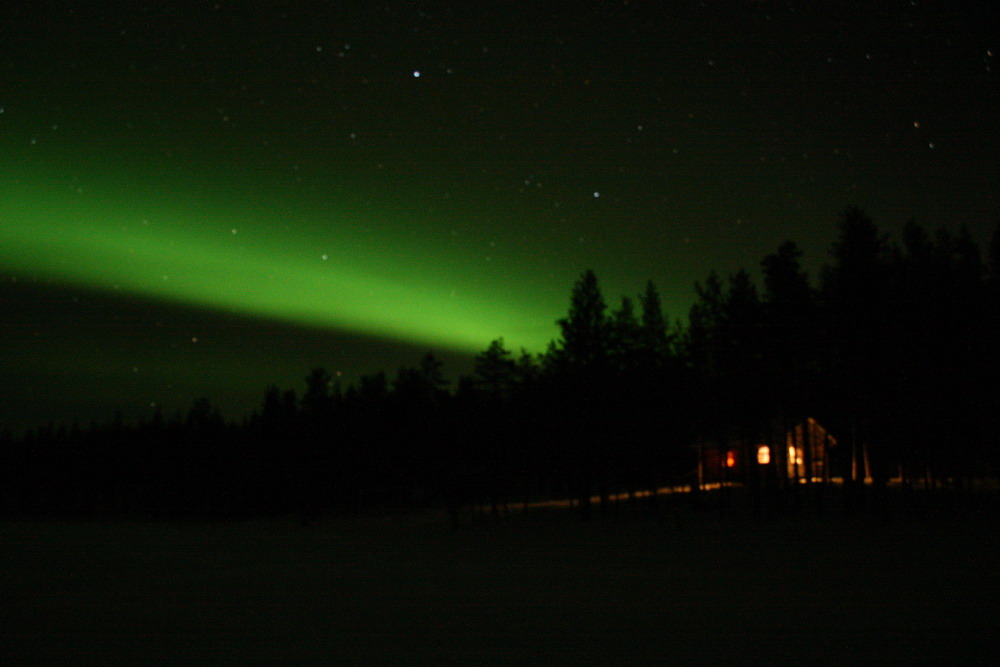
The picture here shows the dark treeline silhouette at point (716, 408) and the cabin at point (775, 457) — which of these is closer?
the dark treeline silhouette at point (716, 408)

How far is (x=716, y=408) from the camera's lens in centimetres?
3706

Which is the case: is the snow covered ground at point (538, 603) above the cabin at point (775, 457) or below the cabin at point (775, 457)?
below

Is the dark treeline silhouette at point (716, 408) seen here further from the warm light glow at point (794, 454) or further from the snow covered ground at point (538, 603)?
the snow covered ground at point (538, 603)

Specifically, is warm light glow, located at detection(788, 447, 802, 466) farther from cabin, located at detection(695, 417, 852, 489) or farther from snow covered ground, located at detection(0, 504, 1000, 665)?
snow covered ground, located at detection(0, 504, 1000, 665)

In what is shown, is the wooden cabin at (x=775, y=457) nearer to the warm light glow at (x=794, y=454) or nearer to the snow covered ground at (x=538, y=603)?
the warm light glow at (x=794, y=454)

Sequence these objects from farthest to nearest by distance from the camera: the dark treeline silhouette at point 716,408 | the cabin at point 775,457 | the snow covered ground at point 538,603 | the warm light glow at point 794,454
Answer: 1. the warm light glow at point 794,454
2. the cabin at point 775,457
3. the dark treeline silhouette at point 716,408
4. the snow covered ground at point 538,603

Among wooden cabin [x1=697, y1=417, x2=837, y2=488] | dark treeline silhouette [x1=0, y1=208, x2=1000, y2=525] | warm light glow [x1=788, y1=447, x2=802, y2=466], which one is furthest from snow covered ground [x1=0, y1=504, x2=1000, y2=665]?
warm light glow [x1=788, y1=447, x2=802, y2=466]

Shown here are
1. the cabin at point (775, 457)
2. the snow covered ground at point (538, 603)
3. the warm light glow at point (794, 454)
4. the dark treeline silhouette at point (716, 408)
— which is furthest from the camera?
the warm light glow at point (794, 454)

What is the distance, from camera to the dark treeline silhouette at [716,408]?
29781mm

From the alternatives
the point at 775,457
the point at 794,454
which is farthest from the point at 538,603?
the point at 794,454

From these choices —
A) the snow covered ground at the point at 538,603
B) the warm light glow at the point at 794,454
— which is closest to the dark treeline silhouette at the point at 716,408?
the warm light glow at the point at 794,454

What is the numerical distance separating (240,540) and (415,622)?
2721 cm

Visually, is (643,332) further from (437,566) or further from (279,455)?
(437,566)

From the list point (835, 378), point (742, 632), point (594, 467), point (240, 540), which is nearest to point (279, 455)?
point (240, 540)
